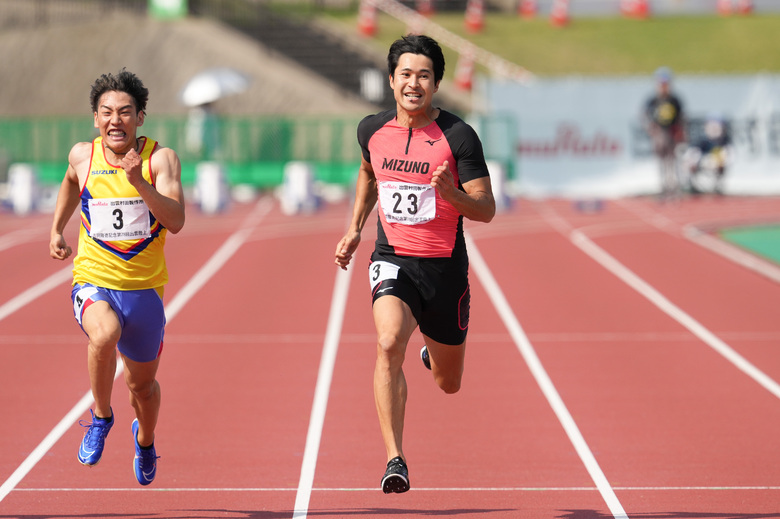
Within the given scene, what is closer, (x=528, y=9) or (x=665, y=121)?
(x=665, y=121)

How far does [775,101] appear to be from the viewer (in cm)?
2616

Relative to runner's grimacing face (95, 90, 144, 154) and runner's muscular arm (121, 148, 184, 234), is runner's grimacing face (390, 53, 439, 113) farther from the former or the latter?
runner's grimacing face (95, 90, 144, 154)

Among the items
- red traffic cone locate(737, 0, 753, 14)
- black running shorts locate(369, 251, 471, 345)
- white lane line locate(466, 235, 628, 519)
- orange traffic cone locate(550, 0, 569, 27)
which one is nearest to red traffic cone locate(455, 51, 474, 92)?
orange traffic cone locate(550, 0, 569, 27)

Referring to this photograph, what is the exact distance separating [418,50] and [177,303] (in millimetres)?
7563

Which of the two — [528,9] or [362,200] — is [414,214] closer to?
[362,200]

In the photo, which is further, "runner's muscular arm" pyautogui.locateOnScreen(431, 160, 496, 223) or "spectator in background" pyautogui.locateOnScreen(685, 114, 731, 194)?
"spectator in background" pyautogui.locateOnScreen(685, 114, 731, 194)

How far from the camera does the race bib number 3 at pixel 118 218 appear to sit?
5855 millimetres

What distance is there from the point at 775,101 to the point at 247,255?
1357cm

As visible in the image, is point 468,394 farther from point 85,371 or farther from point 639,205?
point 639,205

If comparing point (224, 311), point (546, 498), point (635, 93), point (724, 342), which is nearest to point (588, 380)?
point (724, 342)

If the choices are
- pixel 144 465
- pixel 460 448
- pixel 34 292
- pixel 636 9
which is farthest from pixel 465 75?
pixel 144 465

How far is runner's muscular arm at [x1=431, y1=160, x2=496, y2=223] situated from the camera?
5602mm

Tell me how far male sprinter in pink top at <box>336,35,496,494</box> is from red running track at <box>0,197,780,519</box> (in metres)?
0.83

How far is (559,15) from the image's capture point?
45.2 metres
